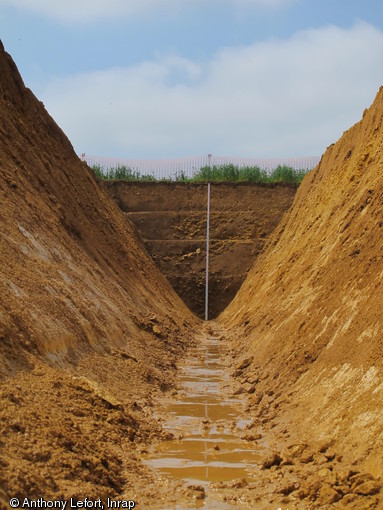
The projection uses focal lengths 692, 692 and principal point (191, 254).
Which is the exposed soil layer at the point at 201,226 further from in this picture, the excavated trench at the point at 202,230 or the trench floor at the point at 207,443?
the trench floor at the point at 207,443

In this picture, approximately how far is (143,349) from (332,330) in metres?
4.58

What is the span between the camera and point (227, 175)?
3675 cm

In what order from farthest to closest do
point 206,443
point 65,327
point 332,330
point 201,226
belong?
1. point 201,226
2. point 65,327
3. point 332,330
4. point 206,443

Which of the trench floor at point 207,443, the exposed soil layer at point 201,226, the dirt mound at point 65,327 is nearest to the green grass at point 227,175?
the exposed soil layer at point 201,226

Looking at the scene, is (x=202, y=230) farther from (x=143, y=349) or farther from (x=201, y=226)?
(x=143, y=349)

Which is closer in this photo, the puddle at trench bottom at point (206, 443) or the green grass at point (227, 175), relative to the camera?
the puddle at trench bottom at point (206, 443)

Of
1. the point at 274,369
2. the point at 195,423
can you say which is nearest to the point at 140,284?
the point at 274,369

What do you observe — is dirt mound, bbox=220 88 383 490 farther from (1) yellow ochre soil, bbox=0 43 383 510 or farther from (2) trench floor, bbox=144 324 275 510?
(2) trench floor, bbox=144 324 275 510

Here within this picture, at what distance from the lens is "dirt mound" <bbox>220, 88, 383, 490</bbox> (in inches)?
262

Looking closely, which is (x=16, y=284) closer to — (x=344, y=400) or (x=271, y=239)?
(x=344, y=400)

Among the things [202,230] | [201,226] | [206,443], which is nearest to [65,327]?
[206,443]

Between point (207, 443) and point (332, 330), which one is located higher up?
point (332, 330)

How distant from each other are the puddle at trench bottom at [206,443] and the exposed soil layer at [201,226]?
18.5 metres

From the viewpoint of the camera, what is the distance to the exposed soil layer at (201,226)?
99.1 ft
